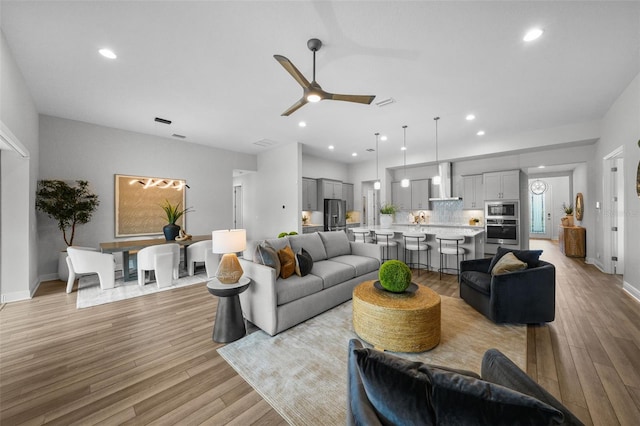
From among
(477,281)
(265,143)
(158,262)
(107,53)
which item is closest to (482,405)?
(477,281)

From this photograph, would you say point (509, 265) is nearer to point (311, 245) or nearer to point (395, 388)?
point (311, 245)

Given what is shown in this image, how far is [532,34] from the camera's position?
2562 millimetres

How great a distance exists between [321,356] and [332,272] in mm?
1188

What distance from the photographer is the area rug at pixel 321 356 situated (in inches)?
67.6

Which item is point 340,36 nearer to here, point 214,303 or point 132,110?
point 214,303

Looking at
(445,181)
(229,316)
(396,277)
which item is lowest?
(229,316)

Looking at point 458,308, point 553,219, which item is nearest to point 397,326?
point 458,308

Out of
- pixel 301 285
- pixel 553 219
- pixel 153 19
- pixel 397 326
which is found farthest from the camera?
pixel 553 219

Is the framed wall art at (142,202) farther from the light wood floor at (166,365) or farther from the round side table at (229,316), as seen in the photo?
the round side table at (229,316)

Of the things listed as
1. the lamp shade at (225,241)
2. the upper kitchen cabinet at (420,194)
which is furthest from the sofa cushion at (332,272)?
the upper kitchen cabinet at (420,194)

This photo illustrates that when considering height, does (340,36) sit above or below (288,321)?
above

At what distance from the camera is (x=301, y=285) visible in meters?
2.86

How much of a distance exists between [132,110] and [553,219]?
14394 millimetres

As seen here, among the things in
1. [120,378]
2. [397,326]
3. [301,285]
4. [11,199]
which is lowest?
[120,378]
